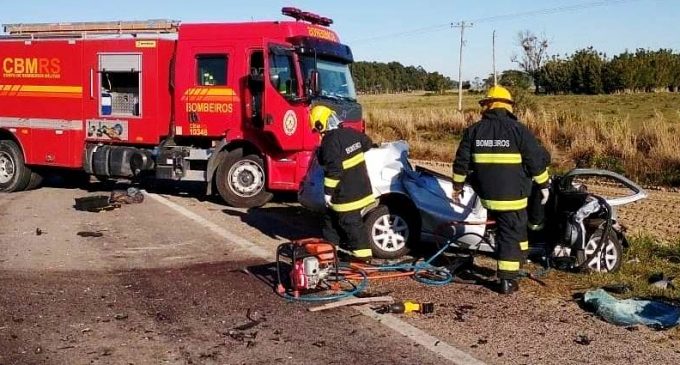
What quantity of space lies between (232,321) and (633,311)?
305cm

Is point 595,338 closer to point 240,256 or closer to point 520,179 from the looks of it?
point 520,179

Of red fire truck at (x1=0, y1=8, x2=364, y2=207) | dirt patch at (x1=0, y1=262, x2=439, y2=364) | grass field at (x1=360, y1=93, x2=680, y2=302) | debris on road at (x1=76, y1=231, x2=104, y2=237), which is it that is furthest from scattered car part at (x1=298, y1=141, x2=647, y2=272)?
red fire truck at (x1=0, y1=8, x2=364, y2=207)

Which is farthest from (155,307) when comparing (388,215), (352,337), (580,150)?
(580,150)

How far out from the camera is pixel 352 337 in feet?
17.3

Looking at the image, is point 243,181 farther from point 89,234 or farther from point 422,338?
point 422,338

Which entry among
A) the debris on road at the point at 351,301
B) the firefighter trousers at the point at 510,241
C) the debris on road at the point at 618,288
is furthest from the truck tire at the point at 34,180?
the debris on road at the point at 618,288

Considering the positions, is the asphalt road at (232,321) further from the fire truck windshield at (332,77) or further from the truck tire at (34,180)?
the truck tire at (34,180)

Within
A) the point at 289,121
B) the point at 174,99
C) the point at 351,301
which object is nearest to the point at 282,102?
the point at 289,121

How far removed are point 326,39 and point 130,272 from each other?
249 inches

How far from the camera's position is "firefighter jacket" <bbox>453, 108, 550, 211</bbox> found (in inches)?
256

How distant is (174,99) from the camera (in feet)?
41.1

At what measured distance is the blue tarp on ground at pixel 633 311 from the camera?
Answer: 18.4 ft

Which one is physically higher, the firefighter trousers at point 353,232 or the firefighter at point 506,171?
the firefighter at point 506,171

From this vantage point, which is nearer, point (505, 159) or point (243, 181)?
point (505, 159)
